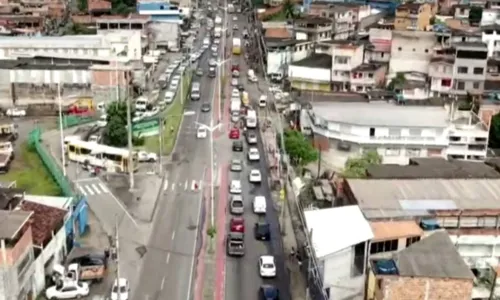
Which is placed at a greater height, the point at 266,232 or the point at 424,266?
the point at 424,266

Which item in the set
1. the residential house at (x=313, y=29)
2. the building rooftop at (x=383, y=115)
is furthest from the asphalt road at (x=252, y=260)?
the residential house at (x=313, y=29)

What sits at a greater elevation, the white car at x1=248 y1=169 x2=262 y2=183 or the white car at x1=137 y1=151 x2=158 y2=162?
the white car at x1=137 y1=151 x2=158 y2=162

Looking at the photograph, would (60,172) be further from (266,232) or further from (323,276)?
(323,276)

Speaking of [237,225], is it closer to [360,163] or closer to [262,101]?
[360,163]

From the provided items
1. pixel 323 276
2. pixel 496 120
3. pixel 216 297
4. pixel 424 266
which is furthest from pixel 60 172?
pixel 496 120

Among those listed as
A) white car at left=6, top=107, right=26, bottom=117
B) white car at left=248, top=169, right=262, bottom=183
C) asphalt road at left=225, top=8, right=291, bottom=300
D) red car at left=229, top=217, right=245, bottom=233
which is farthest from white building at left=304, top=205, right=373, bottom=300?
white car at left=6, top=107, right=26, bottom=117

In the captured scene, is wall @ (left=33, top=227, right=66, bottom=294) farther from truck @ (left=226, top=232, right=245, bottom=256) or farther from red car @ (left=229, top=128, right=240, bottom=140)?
red car @ (left=229, top=128, right=240, bottom=140)

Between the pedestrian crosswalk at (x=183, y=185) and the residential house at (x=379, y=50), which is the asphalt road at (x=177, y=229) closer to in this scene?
the pedestrian crosswalk at (x=183, y=185)
